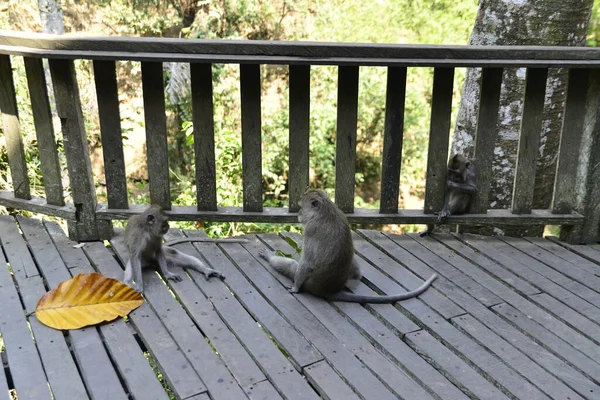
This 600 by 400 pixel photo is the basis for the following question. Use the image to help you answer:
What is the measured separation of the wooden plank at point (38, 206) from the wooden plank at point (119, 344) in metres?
0.21

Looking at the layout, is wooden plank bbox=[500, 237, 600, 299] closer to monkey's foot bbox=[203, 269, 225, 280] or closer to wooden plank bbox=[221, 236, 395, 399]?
wooden plank bbox=[221, 236, 395, 399]

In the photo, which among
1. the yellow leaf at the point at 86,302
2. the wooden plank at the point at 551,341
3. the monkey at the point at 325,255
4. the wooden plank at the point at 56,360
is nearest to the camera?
the wooden plank at the point at 56,360

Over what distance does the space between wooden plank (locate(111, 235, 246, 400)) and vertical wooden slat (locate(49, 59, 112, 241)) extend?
0.64m

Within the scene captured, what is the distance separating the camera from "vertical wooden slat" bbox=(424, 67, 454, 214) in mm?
3922

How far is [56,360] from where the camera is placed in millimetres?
2922

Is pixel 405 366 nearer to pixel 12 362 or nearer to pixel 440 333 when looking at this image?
pixel 440 333

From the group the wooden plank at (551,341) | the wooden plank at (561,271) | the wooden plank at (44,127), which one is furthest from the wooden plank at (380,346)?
the wooden plank at (44,127)

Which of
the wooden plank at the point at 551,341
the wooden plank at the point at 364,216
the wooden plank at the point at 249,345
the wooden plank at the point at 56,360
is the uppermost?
the wooden plank at the point at 364,216

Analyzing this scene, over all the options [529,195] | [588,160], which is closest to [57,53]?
[529,195]

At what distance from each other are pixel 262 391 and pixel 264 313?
67 cm

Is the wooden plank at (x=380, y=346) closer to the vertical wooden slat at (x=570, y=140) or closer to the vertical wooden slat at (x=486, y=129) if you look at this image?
the vertical wooden slat at (x=486, y=129)

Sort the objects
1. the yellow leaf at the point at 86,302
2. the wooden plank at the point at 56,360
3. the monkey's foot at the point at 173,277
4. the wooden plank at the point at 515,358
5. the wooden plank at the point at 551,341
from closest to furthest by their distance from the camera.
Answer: the wooden plank at the point at 56,360 < the wooden plank at the point at 515,358 < the wooden plank at the point at 551,341 < the yellow leaf at the point at 86,302 < the monkey's foot at the point at 173,277

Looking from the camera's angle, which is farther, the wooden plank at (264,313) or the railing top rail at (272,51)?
the railing top rail at (272,51)

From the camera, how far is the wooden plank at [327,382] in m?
2.75
